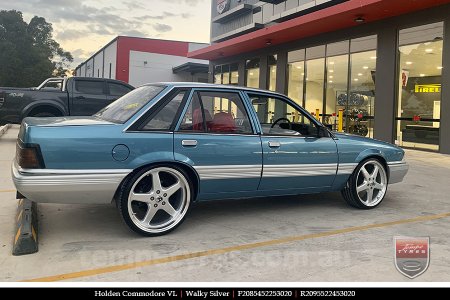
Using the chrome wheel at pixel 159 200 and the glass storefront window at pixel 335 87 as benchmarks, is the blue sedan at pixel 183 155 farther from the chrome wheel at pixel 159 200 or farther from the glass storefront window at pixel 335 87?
the glass storefront window at pixel 335 87

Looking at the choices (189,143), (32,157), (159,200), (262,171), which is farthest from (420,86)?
(32,157)

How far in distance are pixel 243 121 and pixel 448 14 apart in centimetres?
1043

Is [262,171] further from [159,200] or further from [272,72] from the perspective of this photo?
[272,72]

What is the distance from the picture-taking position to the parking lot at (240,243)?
342 centimetres

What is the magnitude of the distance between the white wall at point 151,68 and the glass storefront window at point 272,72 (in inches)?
859

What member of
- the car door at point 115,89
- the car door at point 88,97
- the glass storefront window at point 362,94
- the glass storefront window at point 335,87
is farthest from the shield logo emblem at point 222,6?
the car door at point 88,97

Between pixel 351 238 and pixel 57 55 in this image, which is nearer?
pixel 351 238

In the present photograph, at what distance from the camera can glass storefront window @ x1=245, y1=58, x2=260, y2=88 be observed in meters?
23.3

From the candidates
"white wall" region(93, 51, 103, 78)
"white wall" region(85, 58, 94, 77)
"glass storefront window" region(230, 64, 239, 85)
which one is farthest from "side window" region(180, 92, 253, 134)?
"white wall" region(85, 58, 94, 77)

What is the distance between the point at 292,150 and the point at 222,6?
81.4 feet

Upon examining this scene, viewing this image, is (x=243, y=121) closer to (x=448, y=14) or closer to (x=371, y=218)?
(x=371, y=218)

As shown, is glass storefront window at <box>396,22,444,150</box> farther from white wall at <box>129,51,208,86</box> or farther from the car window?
white wall at <box>129,51,208,86</box>

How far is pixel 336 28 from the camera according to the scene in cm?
1683
